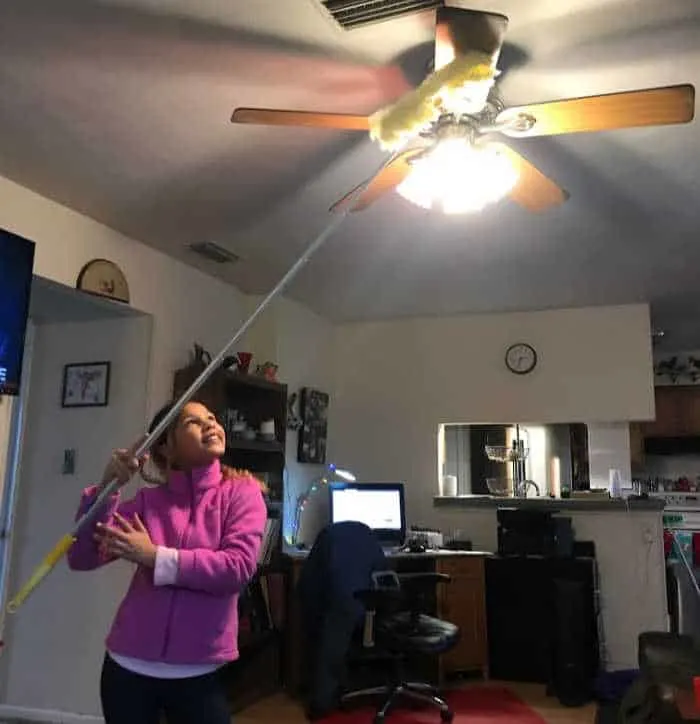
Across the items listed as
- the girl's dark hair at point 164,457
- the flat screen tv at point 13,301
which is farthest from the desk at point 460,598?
the girl's dark hair at point 164,457

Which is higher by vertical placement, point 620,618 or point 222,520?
point 222,520

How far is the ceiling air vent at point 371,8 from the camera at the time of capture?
1.88m

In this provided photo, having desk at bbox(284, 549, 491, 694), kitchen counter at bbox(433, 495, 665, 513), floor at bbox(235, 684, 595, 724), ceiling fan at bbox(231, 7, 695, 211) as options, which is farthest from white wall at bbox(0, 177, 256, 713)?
kitchen counter at bbox(433, 495, 665, 513)

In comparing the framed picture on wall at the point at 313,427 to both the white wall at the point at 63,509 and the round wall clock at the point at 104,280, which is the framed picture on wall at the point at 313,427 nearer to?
the white wall at the point at 63,509

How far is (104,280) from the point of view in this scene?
11.2ft

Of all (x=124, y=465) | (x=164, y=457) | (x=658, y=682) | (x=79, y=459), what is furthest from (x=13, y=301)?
(x=658, y=682)

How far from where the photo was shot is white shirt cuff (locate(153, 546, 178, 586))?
147 cm

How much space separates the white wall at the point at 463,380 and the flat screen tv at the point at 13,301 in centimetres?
279

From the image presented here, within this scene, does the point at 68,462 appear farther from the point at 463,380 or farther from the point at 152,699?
the point at 463,380

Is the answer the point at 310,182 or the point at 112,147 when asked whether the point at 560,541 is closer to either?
the point at 310,182

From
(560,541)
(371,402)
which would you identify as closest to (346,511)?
(371,402)

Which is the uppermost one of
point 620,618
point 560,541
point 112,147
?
point 112,147

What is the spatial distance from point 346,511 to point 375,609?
1.09 m

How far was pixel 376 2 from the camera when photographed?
188 cm
